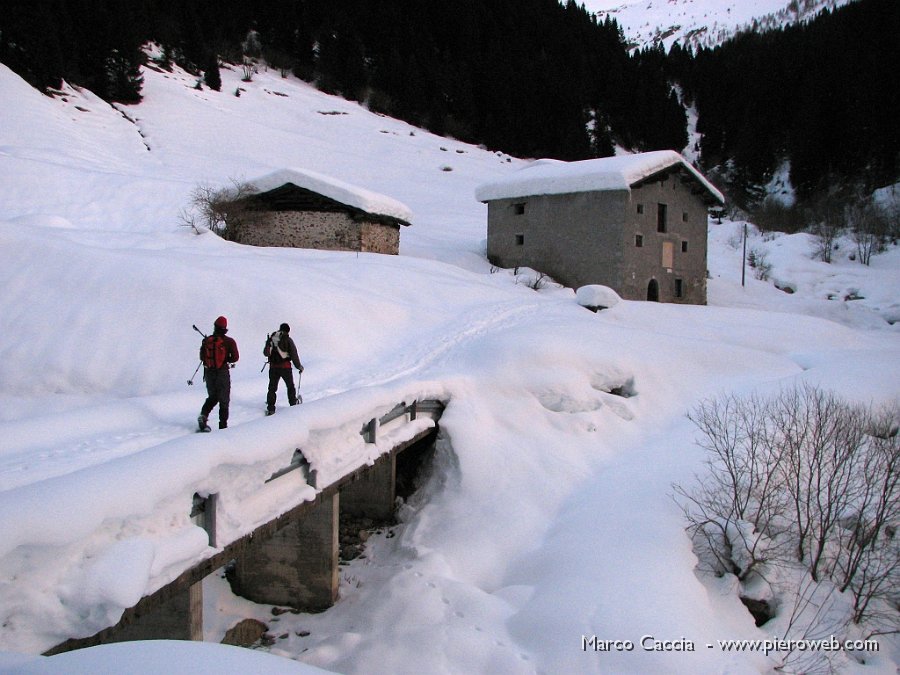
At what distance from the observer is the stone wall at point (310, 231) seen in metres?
24.1

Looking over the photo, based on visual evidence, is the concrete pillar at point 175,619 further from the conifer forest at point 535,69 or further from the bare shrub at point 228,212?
the conifer forest at point 535,69

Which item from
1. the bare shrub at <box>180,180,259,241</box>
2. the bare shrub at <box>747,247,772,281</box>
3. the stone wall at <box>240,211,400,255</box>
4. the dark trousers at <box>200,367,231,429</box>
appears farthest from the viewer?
the bare shrub at <box>747,247,772,281</box>

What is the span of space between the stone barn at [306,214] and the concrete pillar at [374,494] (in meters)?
14.3

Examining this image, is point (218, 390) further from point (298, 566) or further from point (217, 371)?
point (298, 566)

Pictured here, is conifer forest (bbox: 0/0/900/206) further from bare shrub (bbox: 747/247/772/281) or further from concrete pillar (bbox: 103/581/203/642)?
concrete pillar (bbox: 103/581/203/642)

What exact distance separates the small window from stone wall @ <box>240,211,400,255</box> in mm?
12643

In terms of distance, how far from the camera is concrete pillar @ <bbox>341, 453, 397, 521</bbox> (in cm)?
1121

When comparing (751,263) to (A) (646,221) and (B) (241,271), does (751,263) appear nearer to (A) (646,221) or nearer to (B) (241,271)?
(A) (646,221)

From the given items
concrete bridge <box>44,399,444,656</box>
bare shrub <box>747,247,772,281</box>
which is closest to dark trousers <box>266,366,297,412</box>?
concrete bridge <box>44,399,444,656</box>

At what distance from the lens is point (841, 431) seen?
10352mm

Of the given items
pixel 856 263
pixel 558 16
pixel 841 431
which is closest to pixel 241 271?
pixel 841 431

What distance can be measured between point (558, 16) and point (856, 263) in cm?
6269

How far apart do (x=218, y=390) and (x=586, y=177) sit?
20.9m

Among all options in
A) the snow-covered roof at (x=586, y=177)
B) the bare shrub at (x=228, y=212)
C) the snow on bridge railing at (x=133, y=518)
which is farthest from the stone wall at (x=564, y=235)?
the snow on bridge railing at (x=133, y=518)
